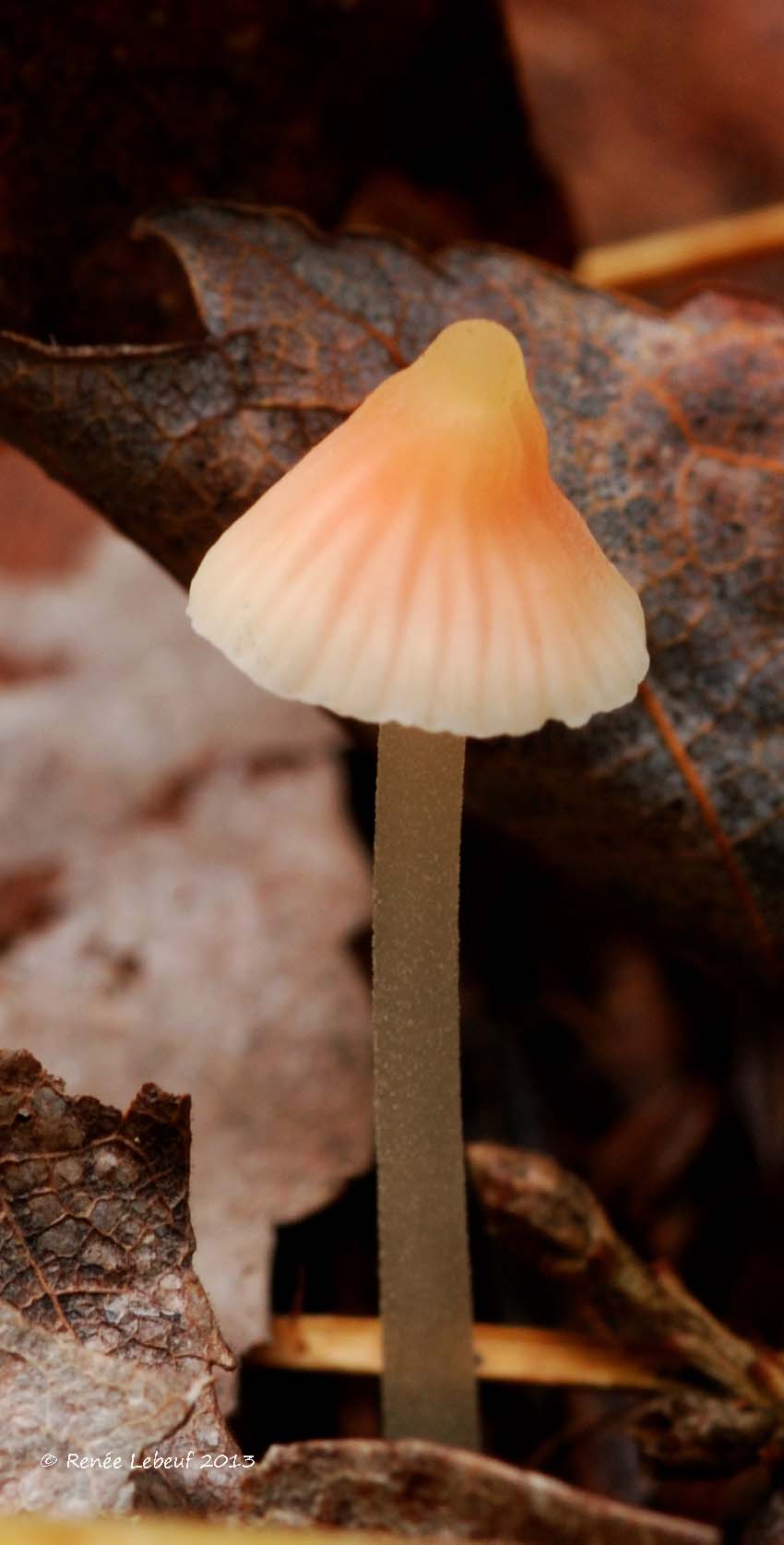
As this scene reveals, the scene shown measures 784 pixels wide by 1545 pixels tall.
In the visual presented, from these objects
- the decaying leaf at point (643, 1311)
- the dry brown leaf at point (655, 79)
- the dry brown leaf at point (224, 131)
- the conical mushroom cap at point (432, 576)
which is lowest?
the decaying leaf at point (643, 1311)

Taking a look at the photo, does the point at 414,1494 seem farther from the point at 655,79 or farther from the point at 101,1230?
the point at 655,79

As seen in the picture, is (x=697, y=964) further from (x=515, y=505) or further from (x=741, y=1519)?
(x=515, y=505)

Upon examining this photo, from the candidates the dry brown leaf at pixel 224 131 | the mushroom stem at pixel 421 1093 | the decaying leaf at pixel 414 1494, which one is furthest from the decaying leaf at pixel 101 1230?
the dry brown leaf at pixel 224 131

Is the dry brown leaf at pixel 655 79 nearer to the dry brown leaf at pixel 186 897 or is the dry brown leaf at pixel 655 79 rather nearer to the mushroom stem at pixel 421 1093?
the dry brown leaf at pixel 186 897

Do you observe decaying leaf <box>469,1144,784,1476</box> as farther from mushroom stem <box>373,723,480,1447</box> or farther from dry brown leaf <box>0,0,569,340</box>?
dry brown leaf <box>0,0,569,340</box>

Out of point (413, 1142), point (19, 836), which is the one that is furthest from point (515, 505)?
point (19, 836)

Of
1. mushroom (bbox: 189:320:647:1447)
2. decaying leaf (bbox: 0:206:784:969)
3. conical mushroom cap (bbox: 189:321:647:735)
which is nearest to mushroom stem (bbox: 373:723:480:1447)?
mushroom (bbox: 189:320:647:1447)

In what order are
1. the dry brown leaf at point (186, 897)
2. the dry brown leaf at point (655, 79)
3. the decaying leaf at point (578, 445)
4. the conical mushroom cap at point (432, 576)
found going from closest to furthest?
the conical mushroom cap at point (432, 576) → the decaying leaf at point (578, 445) → the dry brown leaf at point (186, 897) → the dry brown leaf at point (655, 79)

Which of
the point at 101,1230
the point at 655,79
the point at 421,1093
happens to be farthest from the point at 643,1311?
the point at 655,79
